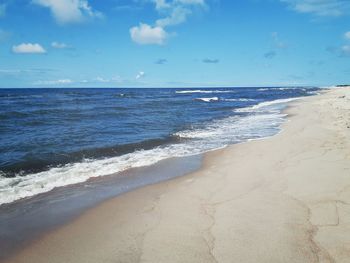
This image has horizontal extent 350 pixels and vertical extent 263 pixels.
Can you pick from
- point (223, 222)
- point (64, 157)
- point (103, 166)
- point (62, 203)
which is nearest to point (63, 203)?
point (62, 203)

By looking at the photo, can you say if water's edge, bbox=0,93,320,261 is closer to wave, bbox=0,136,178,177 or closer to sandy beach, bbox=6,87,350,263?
sandy beach, bbox=6,87,350,263

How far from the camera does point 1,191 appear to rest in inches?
303

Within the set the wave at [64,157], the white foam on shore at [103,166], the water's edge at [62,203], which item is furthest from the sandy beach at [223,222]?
the wave at [64,157]

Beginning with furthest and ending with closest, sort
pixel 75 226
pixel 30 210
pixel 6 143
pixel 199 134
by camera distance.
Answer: pixel 199 134
pixel 6 143
pixel 30 210
pixel 75 226

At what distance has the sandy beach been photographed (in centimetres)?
450

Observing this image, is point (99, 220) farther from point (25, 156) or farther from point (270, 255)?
point (25, 156)

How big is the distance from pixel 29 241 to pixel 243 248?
3.52 metres

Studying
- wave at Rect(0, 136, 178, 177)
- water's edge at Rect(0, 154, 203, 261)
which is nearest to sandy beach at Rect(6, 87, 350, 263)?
water's edge at Rect(0, 154, 203, 261)

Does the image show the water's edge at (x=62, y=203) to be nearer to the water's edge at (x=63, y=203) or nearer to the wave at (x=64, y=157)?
the water's edge at (x=63, y=203)

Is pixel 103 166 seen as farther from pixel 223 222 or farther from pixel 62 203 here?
pixel 223 222

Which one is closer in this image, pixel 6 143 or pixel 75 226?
pixel 75 226

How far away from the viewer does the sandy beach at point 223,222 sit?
4.50 metres

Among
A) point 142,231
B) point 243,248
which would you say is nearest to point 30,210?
point 142,231

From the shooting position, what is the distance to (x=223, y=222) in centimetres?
540
